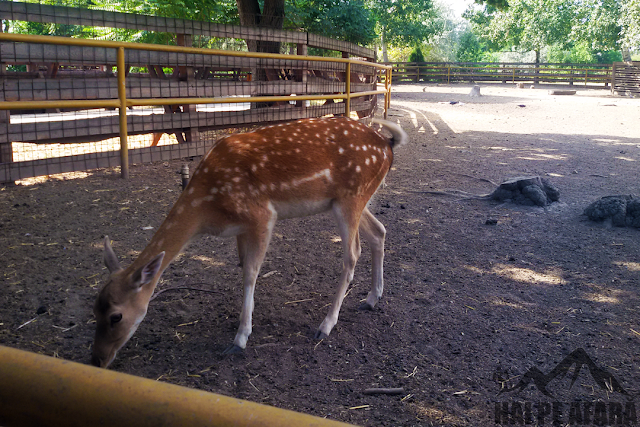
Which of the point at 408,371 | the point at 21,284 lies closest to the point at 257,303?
the point at 408,371

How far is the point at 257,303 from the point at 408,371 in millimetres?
1261

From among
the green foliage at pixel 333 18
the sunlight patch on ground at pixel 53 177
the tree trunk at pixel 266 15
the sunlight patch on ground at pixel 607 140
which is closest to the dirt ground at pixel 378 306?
the sunlight patch on ground at pixel 53 177

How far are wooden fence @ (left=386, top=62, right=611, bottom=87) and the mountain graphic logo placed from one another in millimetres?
35545

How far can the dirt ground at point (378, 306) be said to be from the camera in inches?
110

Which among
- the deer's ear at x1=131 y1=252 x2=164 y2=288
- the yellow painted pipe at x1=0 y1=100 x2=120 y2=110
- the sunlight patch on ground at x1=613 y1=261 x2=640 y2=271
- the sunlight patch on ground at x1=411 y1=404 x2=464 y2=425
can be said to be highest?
the yellow painted pipe at x1=0 y1=100 x2=120 y2=110

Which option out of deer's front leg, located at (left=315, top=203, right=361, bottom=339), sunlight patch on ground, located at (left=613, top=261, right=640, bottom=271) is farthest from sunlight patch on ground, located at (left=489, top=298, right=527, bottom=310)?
sunlight patch on ground, located at (left=613, top=261, right=640, bottom=271)

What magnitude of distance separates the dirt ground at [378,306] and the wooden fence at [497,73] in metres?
31.7

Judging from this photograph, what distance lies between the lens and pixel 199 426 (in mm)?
670

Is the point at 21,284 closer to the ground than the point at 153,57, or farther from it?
closer to the ground

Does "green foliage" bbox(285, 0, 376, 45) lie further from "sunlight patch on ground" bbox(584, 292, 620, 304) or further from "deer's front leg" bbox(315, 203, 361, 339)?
"sunlight patch on ground" bbox(584, 292, 620, 304)

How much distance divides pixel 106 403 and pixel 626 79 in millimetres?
32015

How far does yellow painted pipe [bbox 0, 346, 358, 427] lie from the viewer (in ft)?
2.23

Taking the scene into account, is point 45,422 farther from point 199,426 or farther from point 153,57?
point 153,57

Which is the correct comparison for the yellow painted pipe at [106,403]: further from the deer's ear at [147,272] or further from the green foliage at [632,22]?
the green foliage at [632,22]
